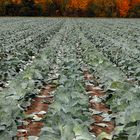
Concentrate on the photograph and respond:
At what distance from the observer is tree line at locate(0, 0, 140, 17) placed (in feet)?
245

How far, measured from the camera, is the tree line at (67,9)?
74688mm

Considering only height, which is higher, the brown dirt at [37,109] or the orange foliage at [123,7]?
the brown dirt at [37,109]

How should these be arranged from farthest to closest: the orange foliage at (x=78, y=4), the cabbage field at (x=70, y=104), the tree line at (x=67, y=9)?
1. the orange foliage at (x=78, y=4)
2. the tree line at (x=67, y=9)
3. the cabbage field at (x=70, y=104)

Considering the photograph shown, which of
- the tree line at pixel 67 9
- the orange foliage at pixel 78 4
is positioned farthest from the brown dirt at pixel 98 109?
the orange foliage at pixel 78 4

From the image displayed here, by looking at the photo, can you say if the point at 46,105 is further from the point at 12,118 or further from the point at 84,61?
the point at 84,61

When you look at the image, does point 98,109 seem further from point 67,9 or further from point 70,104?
point 67,9

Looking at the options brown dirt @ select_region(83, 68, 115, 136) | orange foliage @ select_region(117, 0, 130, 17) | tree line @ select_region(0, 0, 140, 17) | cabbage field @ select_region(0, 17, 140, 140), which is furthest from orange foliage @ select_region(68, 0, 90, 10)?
brown dirt @ select_region(83, 68, 115, 136)

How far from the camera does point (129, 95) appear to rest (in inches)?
207

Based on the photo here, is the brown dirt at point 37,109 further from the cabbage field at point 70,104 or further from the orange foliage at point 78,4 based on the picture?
the orange foliage at point 78,4

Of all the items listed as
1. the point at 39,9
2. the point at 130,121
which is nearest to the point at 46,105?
the point at 130,121

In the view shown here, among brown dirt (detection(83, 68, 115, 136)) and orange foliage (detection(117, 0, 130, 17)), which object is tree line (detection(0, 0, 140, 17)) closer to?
orange foliage (detection(117, 0, 130, 17))

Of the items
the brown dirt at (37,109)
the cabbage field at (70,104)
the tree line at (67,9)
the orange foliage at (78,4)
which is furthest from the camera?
the orange foliage at (78,4)

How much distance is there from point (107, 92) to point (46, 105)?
3.20 feet

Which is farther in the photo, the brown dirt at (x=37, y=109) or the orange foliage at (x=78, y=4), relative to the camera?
the orange foliage at (x=78, y=4)
